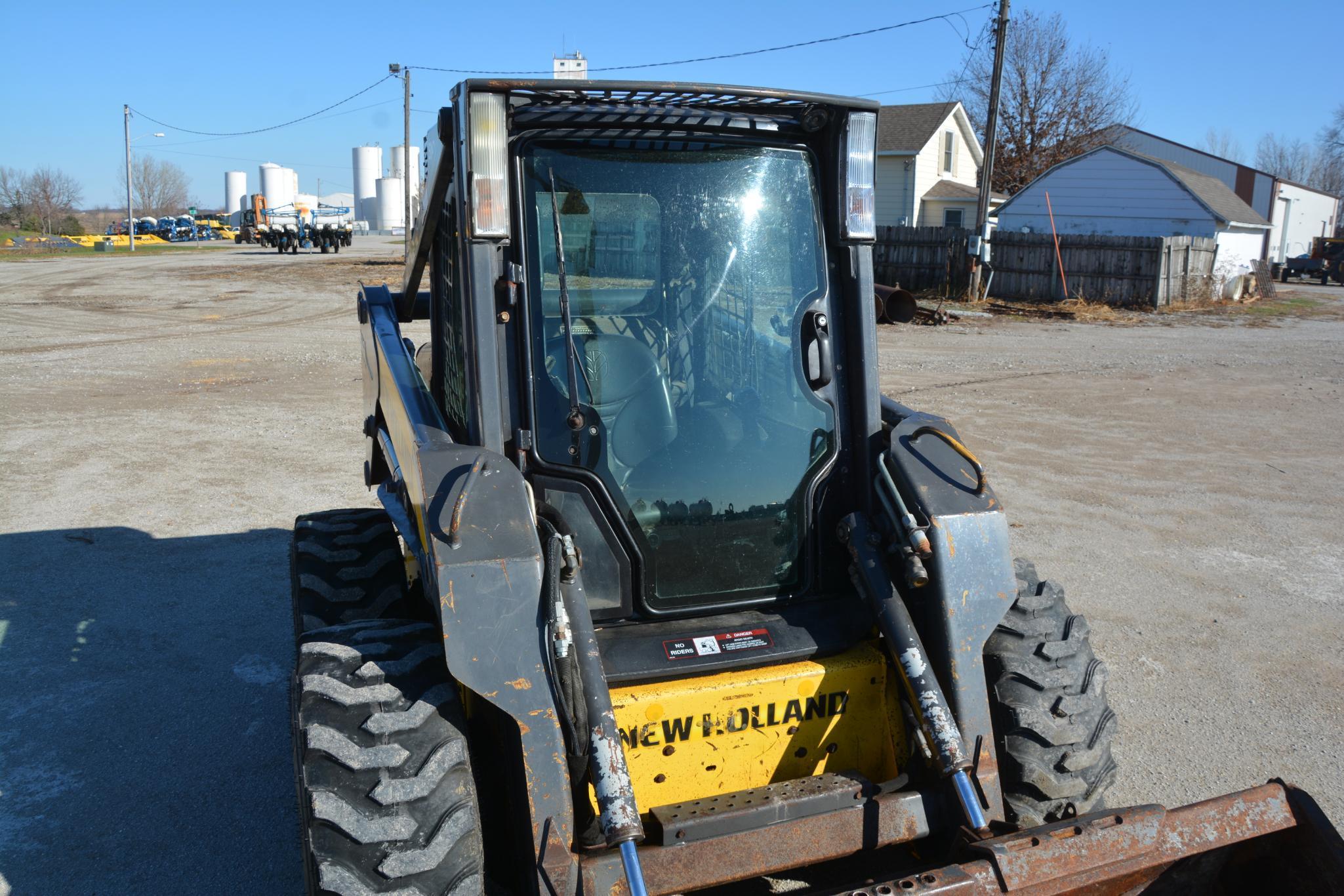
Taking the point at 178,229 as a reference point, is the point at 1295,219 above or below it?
below

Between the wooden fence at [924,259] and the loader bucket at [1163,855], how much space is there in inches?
938

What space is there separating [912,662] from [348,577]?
6.94 feet

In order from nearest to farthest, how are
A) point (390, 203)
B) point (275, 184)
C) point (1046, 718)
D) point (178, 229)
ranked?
point (1046, 718) → point (178, 229) → point (390, 203) → point (275, 184)

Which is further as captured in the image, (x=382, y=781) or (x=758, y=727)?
Result: (x=758, y=727)

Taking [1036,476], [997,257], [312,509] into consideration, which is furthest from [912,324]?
[312,509]

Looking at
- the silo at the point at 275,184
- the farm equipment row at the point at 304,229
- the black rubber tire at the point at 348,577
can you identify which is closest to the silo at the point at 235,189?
the silo at the point at 275,184

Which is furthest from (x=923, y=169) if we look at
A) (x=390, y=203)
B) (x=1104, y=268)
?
(x=390, y=203)

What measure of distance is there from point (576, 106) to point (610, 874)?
207cm

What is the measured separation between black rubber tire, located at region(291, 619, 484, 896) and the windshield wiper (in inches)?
31.7

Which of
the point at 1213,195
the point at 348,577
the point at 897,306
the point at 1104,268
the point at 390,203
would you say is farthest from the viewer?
the point at 390,203

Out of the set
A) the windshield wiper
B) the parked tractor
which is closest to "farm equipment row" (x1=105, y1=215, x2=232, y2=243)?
the parked tractor

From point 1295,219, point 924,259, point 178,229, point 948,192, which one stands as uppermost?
point 948,192

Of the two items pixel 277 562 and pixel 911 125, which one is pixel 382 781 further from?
pixel 911 125

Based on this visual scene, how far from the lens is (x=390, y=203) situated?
78062 mm
